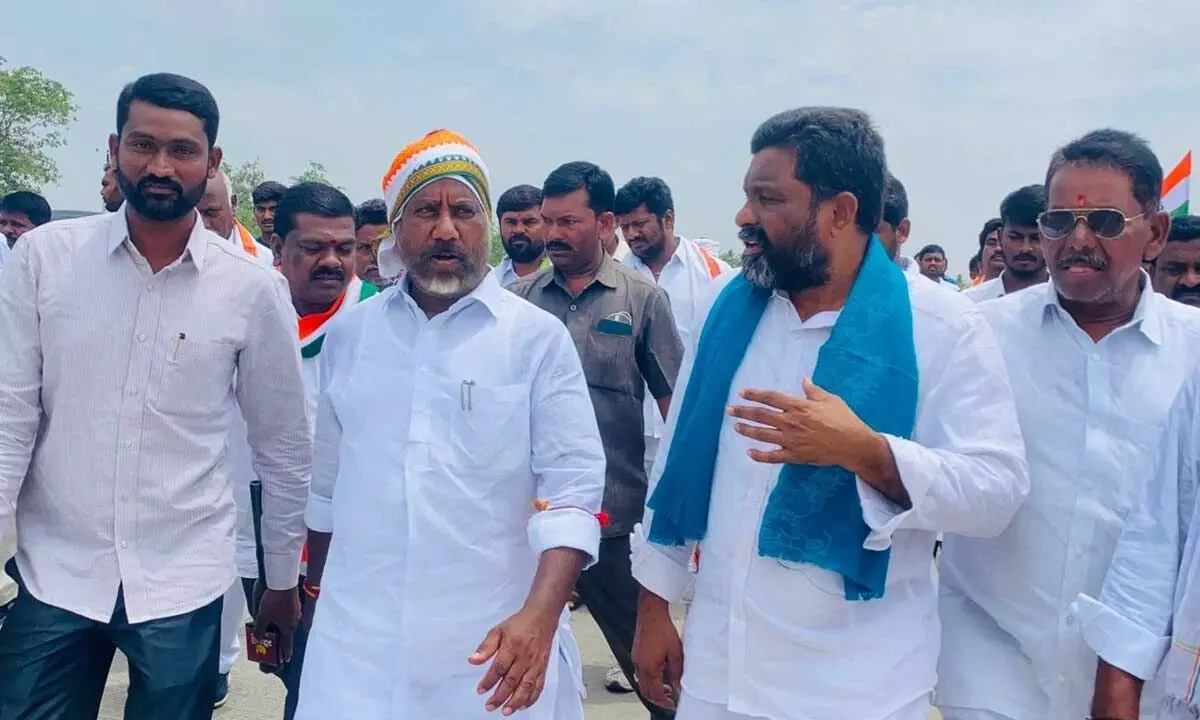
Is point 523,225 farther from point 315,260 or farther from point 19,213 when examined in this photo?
point 19,213

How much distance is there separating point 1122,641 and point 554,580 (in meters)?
1.25

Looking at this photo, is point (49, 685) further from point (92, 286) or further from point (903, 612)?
point (903, 612)

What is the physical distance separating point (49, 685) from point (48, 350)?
868mm

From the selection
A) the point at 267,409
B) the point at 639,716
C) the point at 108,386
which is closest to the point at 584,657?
the point at 639,716

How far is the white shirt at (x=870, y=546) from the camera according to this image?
198 centimetres

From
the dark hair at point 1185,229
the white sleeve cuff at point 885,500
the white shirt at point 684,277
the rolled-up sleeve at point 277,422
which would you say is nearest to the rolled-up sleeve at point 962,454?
the white sleeve cuff at point 885,500

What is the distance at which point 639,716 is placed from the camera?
4.41m

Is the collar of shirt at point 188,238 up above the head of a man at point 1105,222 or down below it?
below

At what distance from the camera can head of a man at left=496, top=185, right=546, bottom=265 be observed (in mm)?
5906

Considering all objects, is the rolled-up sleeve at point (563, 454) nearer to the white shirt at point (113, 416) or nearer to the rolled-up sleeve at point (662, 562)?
the rolled-up sleeve at point (662, 562)

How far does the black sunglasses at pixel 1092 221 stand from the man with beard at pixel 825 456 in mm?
381

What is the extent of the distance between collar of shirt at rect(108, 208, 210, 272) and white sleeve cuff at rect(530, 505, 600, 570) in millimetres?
1180

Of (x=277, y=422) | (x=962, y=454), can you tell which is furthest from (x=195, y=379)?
(x=962, y=454)

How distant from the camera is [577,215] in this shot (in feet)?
13.8
